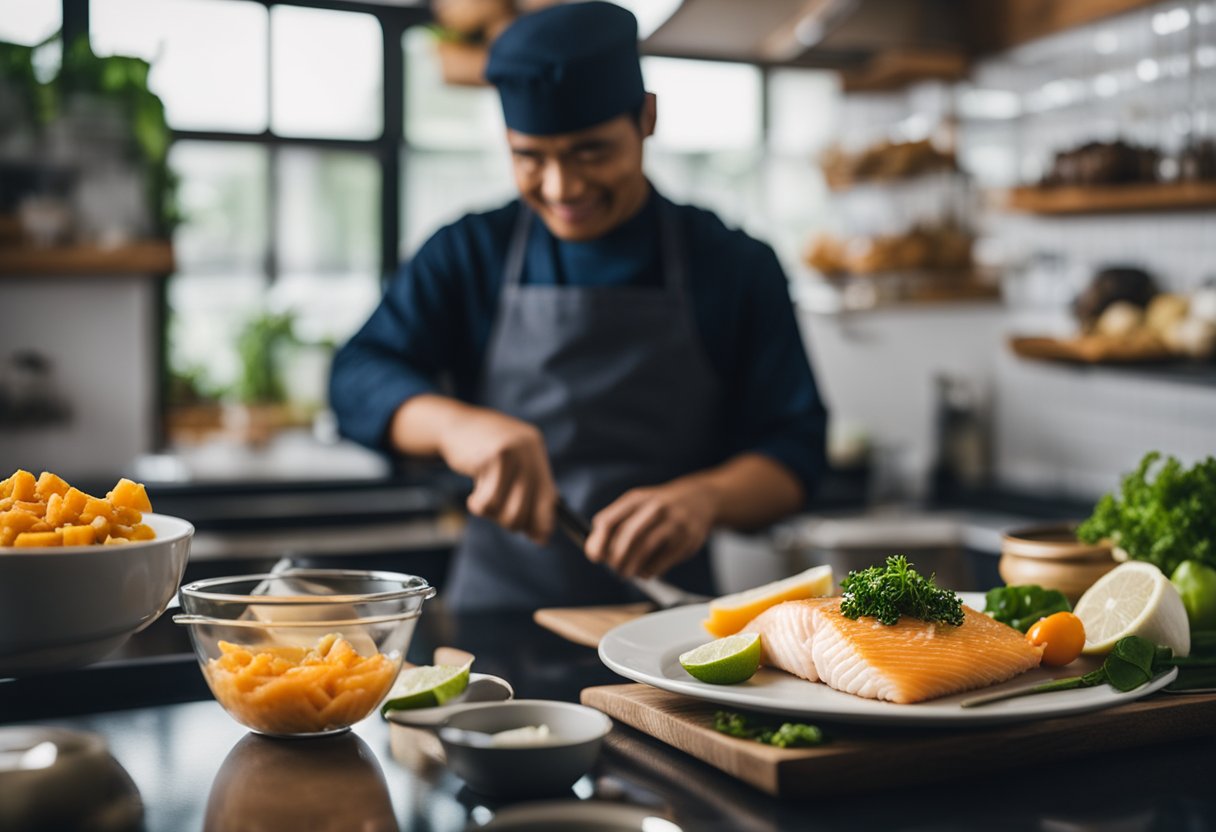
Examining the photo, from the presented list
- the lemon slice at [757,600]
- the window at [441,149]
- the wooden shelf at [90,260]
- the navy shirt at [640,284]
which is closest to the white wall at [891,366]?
the window at [441,149]

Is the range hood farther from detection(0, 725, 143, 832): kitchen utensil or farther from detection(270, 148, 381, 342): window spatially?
detection(0, 725, 143, 832): kitchen utensil

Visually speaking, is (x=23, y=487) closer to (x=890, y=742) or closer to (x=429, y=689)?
(x=429, y=689)

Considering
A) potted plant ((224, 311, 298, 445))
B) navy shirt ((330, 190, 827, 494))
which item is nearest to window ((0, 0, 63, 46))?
potted plant ((224, 311, 298, 445))

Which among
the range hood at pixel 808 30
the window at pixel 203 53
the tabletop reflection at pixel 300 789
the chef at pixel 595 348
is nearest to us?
the tabletop reflection at pixel 300 789

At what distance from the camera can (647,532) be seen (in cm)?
180

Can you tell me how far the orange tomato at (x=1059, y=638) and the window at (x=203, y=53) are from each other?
12.0 ft

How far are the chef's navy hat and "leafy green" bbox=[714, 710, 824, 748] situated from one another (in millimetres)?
1088

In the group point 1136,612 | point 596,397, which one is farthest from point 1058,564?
point 596,397

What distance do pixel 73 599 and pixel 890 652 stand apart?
72 centimetres

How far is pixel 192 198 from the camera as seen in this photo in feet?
14.5

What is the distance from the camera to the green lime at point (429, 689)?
1.18 m

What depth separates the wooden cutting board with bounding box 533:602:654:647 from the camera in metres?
1.62

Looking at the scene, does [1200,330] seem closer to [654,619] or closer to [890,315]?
[890,315]

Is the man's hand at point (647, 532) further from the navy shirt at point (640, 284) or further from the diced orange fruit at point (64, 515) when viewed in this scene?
the diced orange fruit at point (64, 515)
